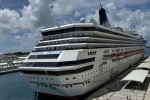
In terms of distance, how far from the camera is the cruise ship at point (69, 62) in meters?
19.0

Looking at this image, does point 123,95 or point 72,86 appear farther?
point 123,95

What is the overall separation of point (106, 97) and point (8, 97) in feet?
56.3

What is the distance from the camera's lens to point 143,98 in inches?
768

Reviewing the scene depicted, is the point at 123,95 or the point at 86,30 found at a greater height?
the point at 86,30

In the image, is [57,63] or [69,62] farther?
[69,62]

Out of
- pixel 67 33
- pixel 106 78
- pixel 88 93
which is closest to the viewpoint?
pixel 88 93

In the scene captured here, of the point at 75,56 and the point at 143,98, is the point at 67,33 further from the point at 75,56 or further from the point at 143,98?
the point at 143,98

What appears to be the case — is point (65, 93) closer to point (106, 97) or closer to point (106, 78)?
point (106, 97)

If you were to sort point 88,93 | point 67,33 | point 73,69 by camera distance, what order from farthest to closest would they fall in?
1. point 67,33
2. point 88,93
3. point 73,69

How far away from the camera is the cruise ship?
19000 millimetres

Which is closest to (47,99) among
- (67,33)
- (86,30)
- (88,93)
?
(88,93)

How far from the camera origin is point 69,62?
1909cm

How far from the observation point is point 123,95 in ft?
68.4

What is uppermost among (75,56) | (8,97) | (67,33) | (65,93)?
(67,33)
